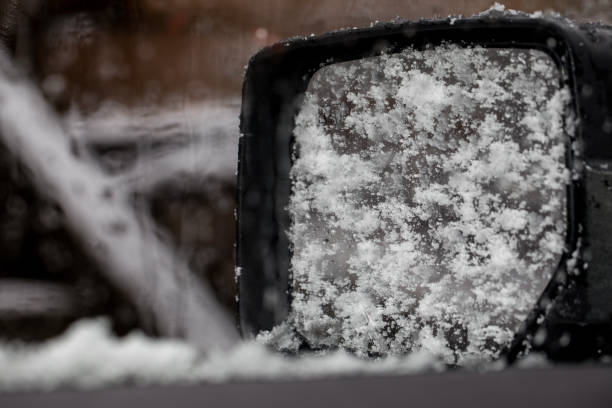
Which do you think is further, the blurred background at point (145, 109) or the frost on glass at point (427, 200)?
the blurred background at point (145, 109)

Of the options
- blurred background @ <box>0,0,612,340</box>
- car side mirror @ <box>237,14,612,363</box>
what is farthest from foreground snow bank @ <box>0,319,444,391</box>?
blurred background @ <box>0,0,612,340</box>

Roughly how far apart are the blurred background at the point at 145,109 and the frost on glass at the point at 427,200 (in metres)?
3.10

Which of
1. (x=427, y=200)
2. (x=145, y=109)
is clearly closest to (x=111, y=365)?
(x=427, y=200)

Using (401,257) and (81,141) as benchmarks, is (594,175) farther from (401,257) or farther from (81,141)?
(81,141)

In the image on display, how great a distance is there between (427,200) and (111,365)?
0.72m

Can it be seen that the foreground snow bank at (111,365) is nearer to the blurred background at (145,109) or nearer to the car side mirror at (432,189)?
the car side mirror at (432,189)

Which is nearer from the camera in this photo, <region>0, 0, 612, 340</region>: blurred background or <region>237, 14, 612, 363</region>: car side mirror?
<region>237, 14, 612, 363</region>: car side mirror

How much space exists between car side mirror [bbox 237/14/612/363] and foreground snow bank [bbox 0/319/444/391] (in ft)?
1.55

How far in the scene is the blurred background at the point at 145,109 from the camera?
4.40 meters

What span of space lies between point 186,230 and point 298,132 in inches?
127

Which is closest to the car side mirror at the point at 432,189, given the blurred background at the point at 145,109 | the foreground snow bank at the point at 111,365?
the foreground snow bank at the point at 111,365

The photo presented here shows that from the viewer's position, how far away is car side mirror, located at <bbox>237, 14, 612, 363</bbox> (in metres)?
0.96

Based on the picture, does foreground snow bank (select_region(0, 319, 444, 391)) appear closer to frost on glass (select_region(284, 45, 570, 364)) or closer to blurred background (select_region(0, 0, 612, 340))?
frost on glass (select_region(284, 45, 570, 364))

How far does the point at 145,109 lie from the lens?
16.0 ft
